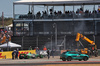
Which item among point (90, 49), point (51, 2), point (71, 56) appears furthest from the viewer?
point (51, 2)

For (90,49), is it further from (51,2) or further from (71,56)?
(71,56)

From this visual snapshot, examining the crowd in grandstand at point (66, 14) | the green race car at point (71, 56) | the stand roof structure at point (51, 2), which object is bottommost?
the green race car at point (71, 56)

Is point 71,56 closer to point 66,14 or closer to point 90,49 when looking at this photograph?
point 90,49

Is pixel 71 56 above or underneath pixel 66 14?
underneath

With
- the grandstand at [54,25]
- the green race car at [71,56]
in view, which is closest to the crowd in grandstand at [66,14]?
the grandstand at [54,25]

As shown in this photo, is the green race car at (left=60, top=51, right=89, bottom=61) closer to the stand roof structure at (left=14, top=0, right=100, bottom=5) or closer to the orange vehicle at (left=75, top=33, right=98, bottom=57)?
the orange vehicle at (left=75, top=33, right=98, bottom=57)

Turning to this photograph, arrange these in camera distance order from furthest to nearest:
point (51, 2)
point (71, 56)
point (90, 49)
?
point (51, 2) → point (90, 49) → point (71, 56)

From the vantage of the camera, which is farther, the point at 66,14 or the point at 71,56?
the point at 66,14

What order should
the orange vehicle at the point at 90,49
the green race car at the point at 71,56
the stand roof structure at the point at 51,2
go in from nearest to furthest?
the green race car at the point at 71,56, the orange vehicle at the point at 90,49, the stand roof structure at the point at 51,2

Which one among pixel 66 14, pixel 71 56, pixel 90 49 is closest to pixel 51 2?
pixel 66 14

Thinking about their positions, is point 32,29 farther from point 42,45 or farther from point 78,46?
point 78,46

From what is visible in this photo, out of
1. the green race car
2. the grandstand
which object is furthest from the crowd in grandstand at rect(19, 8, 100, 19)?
the green race car

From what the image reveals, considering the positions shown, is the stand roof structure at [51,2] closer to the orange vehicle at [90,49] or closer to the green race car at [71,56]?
the orange vehicle at [90,49]

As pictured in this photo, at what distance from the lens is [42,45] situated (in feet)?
183
